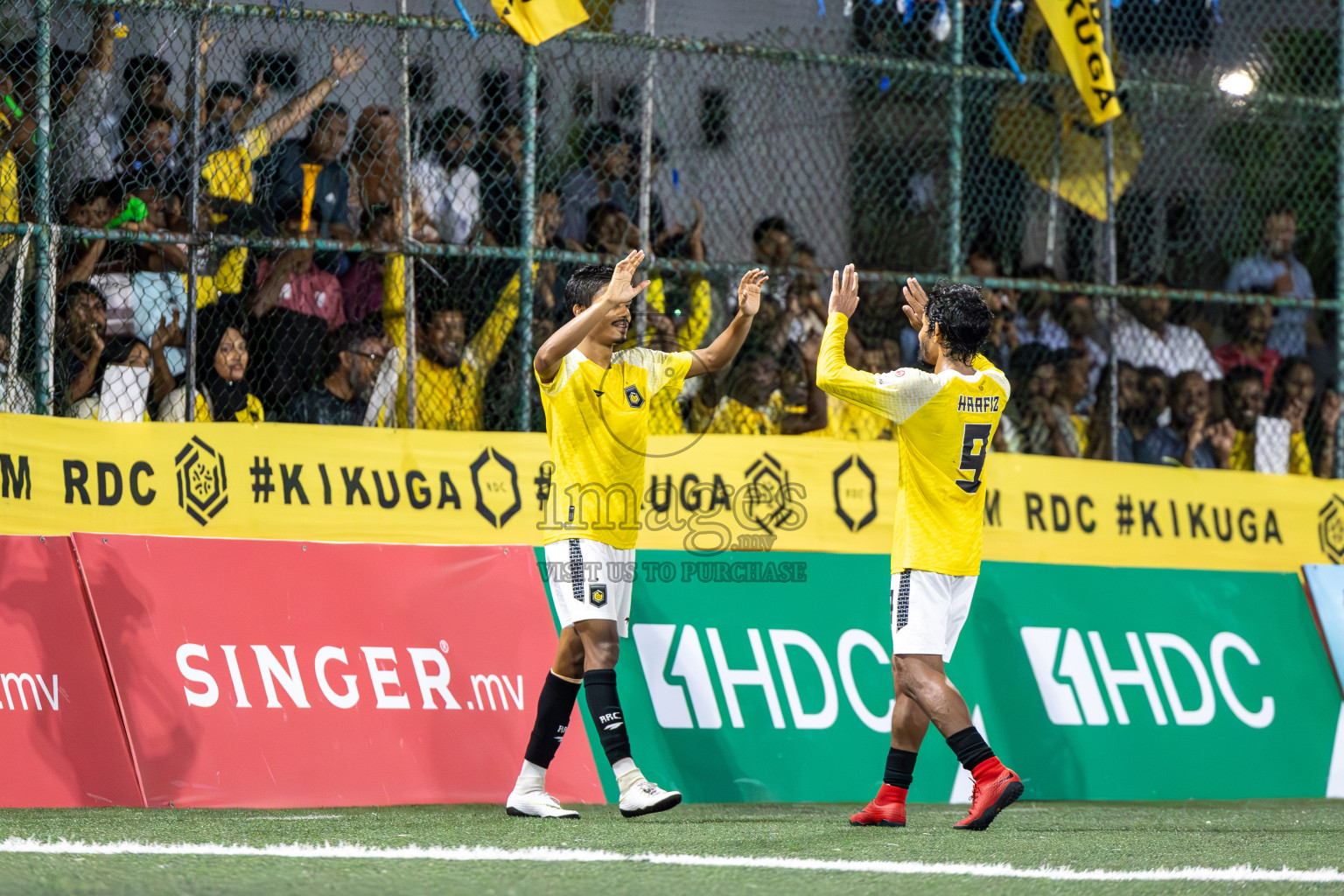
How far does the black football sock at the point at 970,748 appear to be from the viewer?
5.62m

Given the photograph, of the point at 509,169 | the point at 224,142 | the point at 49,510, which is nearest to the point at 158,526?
the point at 49,510

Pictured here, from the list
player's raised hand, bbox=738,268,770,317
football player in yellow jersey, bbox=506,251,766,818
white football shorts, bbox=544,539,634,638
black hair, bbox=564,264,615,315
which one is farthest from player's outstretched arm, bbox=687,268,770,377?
white football shorts, bbox=544,539,634,638

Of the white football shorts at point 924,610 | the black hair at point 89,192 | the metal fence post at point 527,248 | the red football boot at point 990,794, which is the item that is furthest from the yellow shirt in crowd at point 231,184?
the red football boot at point 990,794

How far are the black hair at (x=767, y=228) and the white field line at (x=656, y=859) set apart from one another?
4.93m

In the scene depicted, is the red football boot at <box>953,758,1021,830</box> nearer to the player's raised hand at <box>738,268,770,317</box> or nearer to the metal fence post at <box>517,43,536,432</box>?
the player's raised hand at <box>738,268,770,317</box>

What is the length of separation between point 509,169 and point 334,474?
1896mm

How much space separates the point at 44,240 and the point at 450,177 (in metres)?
2.03

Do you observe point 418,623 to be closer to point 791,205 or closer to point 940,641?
point 940,641

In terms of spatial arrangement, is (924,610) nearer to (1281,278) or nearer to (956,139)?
(956,139)

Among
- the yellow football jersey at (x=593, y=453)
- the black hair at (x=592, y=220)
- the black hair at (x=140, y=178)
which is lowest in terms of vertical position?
the yellow football jersey at (x=593, y=453)

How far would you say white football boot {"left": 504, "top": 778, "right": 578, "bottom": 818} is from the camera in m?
5.90

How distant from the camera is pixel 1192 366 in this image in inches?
383

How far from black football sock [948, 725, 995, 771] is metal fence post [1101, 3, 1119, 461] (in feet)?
13.1

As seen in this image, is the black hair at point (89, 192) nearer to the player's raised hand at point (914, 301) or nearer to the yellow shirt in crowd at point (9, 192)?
the yellow shirt in crowd at point (9, 192)
